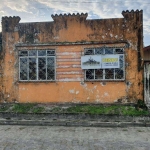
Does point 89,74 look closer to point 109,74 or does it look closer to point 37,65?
point 109,74

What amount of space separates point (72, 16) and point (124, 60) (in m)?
3.23

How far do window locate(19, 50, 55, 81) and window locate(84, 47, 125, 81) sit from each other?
1745 millimetres

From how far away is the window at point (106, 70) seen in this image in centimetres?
1116

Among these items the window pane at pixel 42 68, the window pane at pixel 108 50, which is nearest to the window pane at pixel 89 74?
the window pane at pixel 108 50

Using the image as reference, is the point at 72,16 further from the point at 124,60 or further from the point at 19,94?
the point at 19,94

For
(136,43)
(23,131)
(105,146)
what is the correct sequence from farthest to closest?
(136,43)
(23,131)
(105,146)

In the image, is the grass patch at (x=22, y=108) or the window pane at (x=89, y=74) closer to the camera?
the grass patch at (x=22, y=108)

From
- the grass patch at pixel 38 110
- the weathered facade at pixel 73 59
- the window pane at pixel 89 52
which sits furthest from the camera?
the window pane at pixel 89 52

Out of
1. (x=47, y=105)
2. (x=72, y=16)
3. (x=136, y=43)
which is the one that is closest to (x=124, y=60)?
(x=136, y=43)

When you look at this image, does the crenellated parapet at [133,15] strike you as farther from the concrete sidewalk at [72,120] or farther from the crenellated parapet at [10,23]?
the crenellated parapet at [10,23]

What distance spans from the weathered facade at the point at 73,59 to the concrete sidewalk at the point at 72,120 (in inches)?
55.5

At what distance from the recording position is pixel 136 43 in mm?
11047

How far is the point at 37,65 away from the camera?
11688 mm

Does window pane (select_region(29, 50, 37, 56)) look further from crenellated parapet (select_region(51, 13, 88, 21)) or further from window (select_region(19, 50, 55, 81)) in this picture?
crenellated parapet (select_region(51, 13, 88, 21))
